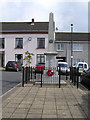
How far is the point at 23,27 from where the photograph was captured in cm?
3819

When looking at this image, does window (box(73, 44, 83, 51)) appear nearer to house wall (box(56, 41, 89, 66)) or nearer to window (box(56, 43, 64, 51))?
house wall (box(56, 41, 89, 66))

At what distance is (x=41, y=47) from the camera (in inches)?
1435

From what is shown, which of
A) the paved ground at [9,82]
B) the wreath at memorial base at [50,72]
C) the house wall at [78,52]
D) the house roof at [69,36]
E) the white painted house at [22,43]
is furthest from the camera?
the house roof at [69,36]

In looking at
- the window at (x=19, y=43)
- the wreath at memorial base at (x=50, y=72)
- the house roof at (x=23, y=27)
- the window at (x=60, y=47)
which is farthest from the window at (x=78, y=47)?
the wreath at memorial base at (x=50, y=72)

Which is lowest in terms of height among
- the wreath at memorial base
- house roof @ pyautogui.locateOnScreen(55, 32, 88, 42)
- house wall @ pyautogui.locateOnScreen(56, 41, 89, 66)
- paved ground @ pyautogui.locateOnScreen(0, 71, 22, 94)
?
paved ground @ pyautogui.locateOnScreen(0, 71, 22, 94)

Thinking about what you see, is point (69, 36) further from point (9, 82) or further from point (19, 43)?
point (9, 82)

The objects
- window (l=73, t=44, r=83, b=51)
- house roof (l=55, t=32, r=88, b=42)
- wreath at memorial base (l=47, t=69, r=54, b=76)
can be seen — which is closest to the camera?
wreath at memorial base (l=47, t=69, r=54, b=76)

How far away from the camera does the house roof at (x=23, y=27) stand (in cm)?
3626

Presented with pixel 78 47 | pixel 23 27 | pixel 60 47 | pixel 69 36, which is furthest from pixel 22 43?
pixel 78 47

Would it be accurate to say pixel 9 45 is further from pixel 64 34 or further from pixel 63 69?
pixel 63 69

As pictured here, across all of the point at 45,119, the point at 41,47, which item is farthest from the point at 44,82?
the point at 41,47

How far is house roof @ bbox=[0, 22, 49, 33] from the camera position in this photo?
36.3 m

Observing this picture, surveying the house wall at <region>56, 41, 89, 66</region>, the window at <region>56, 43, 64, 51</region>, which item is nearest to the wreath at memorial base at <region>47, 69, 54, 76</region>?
the house wall at <region>56, 41, 89, 66</region>

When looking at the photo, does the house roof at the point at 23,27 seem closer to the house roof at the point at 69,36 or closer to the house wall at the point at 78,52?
the house roof at the point at 69,36
